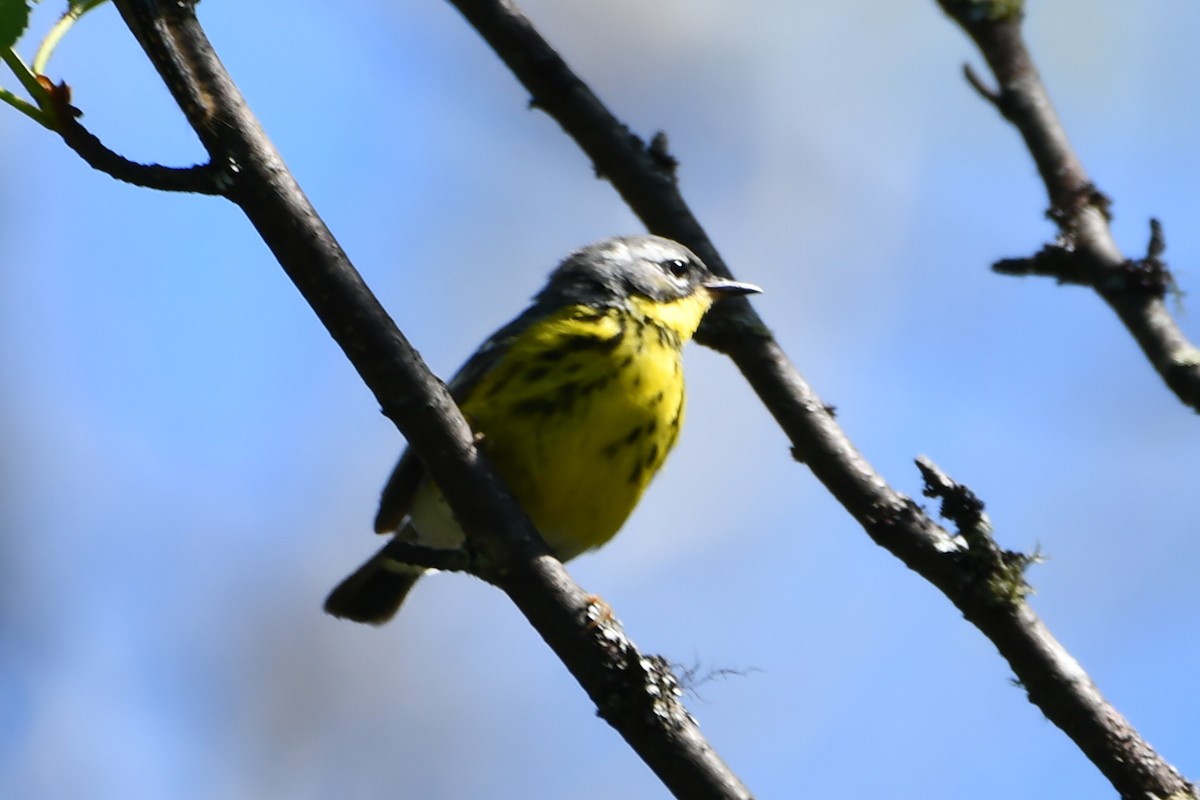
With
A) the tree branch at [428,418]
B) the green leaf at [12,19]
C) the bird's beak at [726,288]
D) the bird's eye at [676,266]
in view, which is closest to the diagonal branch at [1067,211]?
the bird's beak at [726,288]

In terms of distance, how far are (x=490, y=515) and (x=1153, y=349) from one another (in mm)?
1914

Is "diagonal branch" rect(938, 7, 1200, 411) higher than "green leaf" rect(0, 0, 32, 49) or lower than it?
lower

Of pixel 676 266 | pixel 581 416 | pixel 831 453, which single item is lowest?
pixel 831 453

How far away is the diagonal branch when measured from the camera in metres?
3.84

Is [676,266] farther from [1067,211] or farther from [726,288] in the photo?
[1067,211]

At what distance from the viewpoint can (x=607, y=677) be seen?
296cm

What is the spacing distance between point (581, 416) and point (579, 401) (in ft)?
0.18

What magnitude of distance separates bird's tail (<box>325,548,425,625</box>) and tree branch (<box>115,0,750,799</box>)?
9.41 feet

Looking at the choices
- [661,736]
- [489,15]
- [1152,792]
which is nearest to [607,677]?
[661,736]

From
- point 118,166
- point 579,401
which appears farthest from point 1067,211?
point 118,166

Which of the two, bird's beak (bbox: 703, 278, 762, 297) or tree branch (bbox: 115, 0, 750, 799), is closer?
tree branch (bbox: 115, 0, 750, 799)

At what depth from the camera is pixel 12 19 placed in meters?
2.37

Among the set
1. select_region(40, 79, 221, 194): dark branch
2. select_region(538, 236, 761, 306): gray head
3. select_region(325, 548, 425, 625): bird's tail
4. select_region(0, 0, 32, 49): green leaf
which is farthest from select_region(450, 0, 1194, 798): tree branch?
select_region(0, 0, 32, 49): green leaf

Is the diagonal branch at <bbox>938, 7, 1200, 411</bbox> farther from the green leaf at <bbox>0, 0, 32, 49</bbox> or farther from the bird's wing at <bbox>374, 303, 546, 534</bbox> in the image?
the green leaf at <bbox>0, 0, 32, 49</bbox>
